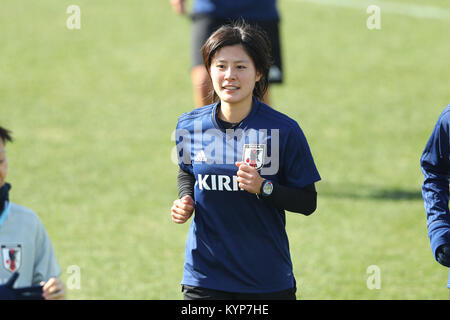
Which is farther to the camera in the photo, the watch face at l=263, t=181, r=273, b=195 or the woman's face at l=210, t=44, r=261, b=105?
the woman's face at l=210, t=44, r=261, b=105

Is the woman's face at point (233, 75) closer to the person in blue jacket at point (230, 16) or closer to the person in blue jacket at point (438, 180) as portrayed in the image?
the person in blue jacket at point (438, 180)

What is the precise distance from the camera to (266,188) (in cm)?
372

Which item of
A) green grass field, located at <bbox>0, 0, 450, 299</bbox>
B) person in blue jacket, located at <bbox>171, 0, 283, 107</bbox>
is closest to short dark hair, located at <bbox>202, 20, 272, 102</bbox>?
green grass field, located at <bbox>0, 0, 450, 299</bbox>

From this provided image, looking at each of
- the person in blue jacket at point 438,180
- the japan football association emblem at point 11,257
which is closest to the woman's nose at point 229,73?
the person in blue jacket at point 438,180

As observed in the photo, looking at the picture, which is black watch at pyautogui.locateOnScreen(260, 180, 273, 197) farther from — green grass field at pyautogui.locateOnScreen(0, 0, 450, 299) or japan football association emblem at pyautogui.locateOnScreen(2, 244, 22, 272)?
green grass field at pyautogui.locateOnScreen(0, 0, 450, 299)

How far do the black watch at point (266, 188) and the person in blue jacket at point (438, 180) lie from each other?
2.40ft

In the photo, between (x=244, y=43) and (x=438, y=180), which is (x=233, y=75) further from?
(x=438, y=180)

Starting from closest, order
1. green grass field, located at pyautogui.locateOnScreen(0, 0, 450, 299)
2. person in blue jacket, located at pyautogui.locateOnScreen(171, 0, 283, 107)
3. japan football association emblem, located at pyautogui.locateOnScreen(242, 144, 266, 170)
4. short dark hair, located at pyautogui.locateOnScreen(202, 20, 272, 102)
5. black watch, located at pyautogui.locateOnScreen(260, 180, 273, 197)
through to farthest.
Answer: black watch, located at pyautogui.locateOnScreen(260, 180, 273, 197) → japan football association emblem, located at pyautogui.locateOnScreen(242, 144, 266, 170) → short dark hair, located at pyautogui.locateOnScreen(202, 20, 272, 102) → green grass field, located at pyautogui.locateOnScreen(0, 0, 450, 299) → person in blue jacket, located at pyautogui.locateOnScreen(171, 0, 283, 107)

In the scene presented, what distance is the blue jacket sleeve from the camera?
12.5ft

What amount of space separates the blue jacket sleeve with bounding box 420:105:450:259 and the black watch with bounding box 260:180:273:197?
2.41 ft

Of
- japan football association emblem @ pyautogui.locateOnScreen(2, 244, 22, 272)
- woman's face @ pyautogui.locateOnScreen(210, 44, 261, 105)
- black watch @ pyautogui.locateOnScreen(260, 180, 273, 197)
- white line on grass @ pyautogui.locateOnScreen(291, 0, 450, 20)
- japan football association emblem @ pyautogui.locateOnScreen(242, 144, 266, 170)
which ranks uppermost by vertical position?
white line on grass @ pyautogui.locateOnScreen(291, 0, 450, 20)

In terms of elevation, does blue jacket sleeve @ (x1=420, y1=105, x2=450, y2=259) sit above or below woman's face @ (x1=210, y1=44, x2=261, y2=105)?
below
